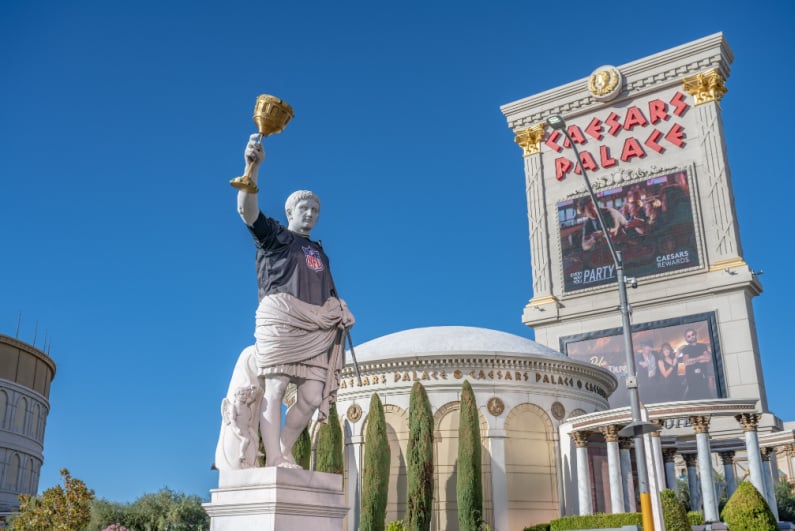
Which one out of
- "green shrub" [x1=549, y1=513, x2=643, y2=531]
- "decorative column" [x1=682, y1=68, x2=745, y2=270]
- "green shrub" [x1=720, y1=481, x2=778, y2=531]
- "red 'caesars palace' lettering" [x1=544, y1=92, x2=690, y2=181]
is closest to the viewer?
"green shrub" [x1=720, y1=481, x2=778, y2=531]

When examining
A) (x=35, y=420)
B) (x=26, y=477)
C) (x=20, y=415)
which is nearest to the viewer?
(x=20, y=415)

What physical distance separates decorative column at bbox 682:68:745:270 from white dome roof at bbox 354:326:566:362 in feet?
59.2

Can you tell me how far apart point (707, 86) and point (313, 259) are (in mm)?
45621

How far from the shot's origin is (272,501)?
23.2 ft

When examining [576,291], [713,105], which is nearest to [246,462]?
[576,291]

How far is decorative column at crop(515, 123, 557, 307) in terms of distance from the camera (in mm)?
50469

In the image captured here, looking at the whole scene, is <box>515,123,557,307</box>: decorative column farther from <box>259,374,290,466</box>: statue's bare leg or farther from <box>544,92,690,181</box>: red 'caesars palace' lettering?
<box>259,374,290,466</box>: statue's bare leg

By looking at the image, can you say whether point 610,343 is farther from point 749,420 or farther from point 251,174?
point 251,174

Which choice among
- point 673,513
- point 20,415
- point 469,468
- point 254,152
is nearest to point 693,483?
point 469,468

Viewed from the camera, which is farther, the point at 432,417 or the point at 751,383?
the point at 751,383

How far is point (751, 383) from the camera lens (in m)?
41.8

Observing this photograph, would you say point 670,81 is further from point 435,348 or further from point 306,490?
point 306,490

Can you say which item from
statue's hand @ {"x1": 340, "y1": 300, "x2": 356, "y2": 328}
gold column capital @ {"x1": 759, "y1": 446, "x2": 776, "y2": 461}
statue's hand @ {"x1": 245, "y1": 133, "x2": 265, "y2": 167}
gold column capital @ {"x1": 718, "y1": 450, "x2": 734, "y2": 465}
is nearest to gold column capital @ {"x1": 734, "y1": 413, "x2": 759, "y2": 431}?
gold column capital @ {"x1": 759, "y1": 446, "x2": 776, "y2": 461}

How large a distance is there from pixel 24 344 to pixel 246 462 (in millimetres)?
70138
